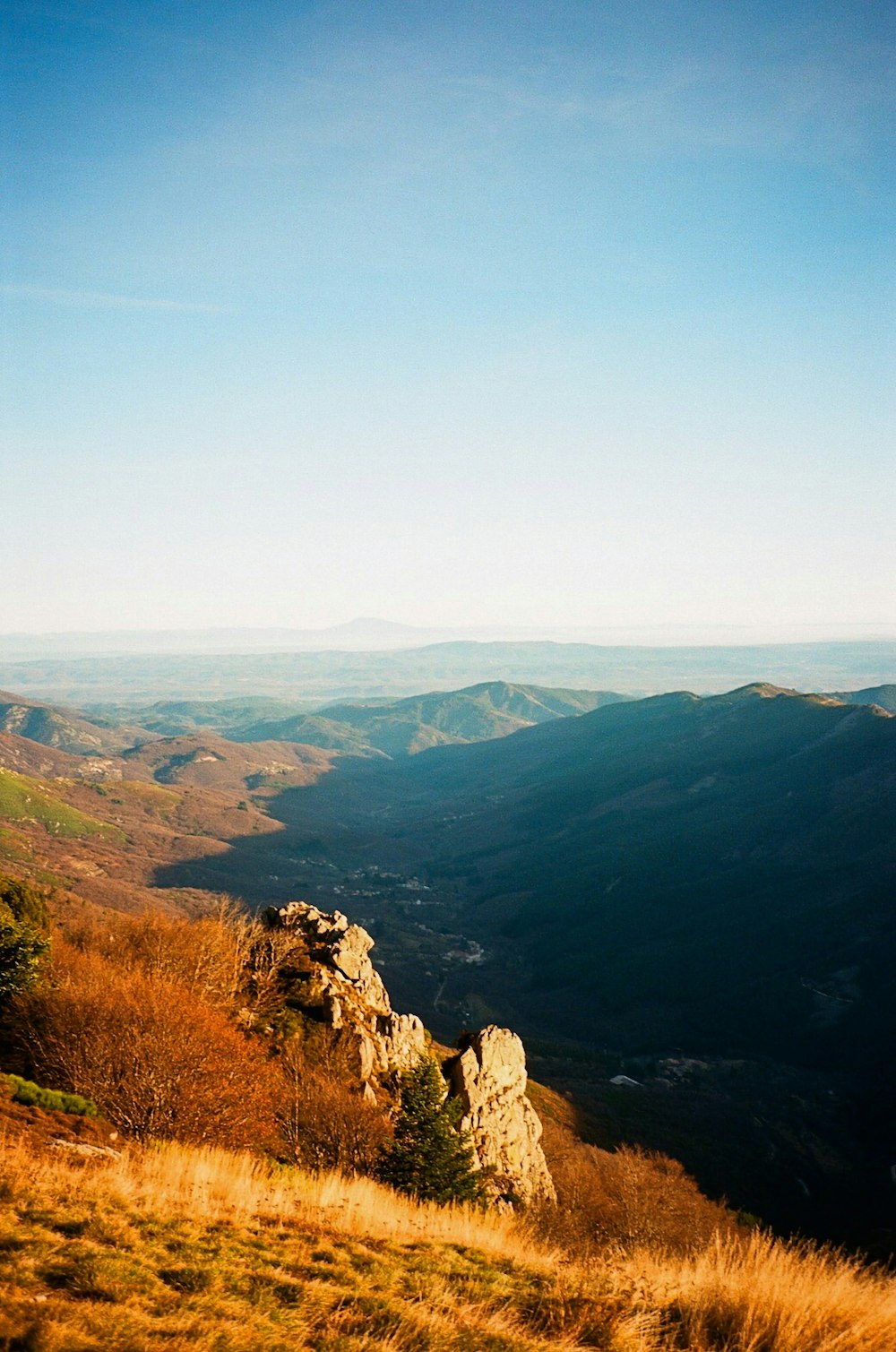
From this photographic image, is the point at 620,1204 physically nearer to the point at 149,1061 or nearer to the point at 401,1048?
the point at 401,1048

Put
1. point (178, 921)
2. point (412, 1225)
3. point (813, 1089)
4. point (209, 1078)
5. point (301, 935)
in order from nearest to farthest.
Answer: point (412, 1225) → point (209, 1078) → point (178, 921) → point (301, 935) → point (813, 1089)

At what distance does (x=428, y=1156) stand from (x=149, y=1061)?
10363 millimetres

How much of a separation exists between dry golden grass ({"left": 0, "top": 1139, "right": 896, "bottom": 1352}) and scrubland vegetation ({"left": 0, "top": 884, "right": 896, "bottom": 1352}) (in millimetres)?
42

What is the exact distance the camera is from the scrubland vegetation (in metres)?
9.75

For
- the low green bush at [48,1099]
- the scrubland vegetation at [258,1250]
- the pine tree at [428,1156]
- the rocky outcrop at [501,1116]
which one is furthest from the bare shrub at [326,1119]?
the rocky outcrop at [501,1116]

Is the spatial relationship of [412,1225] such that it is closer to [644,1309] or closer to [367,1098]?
[644,1309]

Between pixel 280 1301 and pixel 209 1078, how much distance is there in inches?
551

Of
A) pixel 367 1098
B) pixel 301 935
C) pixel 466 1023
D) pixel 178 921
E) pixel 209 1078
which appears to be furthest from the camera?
pixel 466 1023

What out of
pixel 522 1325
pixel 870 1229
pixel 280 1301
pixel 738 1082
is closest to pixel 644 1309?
pixel 522 1325

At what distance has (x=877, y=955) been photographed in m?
191

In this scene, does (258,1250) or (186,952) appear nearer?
(258,1250)

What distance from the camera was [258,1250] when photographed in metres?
12.3

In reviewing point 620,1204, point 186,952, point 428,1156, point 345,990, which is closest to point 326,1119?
point 428,1156

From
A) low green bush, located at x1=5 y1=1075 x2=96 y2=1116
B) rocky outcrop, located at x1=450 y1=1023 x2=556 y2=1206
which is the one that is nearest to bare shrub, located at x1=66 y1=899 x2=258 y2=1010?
low green bush, located at x1=5 y1=1075 x2=96 y2=1116
